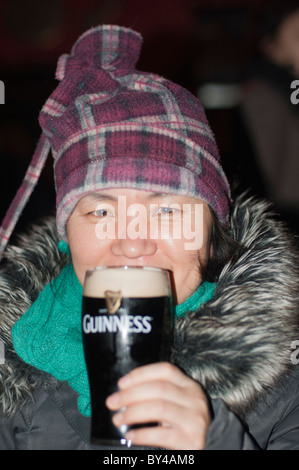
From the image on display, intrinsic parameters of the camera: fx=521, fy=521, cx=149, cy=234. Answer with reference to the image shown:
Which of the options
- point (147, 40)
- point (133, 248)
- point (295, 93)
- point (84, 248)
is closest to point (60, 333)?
point (84, 248)

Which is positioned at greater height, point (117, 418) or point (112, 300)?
point (112, 300)

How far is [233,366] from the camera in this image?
1104 millimetres

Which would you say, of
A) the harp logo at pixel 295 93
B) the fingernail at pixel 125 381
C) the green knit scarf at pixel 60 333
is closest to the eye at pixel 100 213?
the green knit scarf at pixel 60 333

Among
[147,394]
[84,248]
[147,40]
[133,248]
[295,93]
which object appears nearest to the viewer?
[147,394]

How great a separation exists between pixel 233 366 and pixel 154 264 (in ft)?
0.90

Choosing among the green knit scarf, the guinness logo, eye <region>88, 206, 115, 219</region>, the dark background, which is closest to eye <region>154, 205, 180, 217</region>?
eye <region>88, 206, 115, 219</region>

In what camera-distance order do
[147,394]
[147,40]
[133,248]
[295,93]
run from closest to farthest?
[147,394] < [133,248] < [295,93] < [147,40]

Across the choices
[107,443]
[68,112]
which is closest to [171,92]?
[68,112]

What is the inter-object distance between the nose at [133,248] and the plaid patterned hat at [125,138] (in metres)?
0.14

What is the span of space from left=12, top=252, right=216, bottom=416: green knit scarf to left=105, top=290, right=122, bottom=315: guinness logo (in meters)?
0.34

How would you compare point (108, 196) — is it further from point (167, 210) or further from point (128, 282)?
point (128, 282)

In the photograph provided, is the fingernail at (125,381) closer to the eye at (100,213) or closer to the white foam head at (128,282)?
the white foam head at (128,282)

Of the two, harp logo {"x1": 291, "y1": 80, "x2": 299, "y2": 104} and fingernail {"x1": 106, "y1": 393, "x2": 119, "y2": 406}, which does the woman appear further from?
harp logo {"x1": 291, "y1": 80, "x2": 299, "y2": 104}
